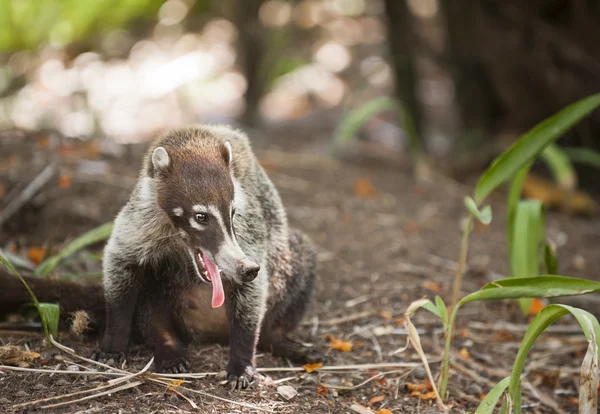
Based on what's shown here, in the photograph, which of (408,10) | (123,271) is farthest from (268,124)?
(123,271)

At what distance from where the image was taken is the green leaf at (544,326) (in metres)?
2.64

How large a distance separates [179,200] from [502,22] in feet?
15.9

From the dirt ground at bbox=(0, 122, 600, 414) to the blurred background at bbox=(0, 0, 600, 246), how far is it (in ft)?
0.26

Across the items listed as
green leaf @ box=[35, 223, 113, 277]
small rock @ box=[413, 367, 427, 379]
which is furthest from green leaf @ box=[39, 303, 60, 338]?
small rock @ box=[413, 367, 427, 379]

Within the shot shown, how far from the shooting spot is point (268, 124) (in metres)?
8.38

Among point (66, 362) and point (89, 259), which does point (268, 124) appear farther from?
point (66, 362)

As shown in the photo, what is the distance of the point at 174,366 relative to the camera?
3.18 metres

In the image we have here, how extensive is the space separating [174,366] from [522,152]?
1.97 meters

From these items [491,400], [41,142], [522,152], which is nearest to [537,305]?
[522,152]

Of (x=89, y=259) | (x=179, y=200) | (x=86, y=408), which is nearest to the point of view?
(x=86, y=408)

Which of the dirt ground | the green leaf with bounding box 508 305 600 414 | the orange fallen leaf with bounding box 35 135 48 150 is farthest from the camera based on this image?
the orange fallen leaf with bounding box 35 135 48 150

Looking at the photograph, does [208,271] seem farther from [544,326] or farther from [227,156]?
[544,326]

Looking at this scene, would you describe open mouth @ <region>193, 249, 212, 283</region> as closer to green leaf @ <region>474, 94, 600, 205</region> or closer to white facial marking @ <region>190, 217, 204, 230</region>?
white facial marking @ <region>190, 217, 204, 230</region>

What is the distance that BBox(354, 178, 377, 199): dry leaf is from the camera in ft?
20.7
